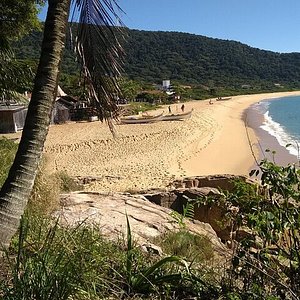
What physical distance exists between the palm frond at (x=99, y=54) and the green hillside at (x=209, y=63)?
421 ft

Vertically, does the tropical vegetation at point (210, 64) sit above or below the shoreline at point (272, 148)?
above

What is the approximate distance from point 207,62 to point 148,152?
151 meters

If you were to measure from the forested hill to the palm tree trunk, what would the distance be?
130m

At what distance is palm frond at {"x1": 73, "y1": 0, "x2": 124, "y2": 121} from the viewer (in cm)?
411

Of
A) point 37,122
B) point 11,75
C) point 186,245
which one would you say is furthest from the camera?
point 11,75

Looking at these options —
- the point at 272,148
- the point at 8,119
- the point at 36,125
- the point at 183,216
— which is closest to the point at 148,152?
the point at 272,148

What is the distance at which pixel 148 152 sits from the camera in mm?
24719

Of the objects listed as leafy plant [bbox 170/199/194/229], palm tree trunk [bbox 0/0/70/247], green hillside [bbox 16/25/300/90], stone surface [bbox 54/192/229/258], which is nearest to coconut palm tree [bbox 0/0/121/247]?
palm tree trunk [bbox 0/0/70/247]

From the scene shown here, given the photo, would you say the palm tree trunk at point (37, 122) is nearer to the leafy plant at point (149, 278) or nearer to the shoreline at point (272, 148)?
the leafy plant at point (149, 278)

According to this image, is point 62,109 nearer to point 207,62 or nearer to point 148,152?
point 148,152

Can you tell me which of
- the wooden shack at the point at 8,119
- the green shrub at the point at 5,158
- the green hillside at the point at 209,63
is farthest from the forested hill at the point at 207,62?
the green shrub at the point at 5,158

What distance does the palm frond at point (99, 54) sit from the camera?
4.11m

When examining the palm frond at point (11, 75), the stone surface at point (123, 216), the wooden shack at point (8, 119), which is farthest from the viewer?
the wooden shack at point (8, 119)

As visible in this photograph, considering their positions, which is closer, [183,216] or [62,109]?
[183,216]
